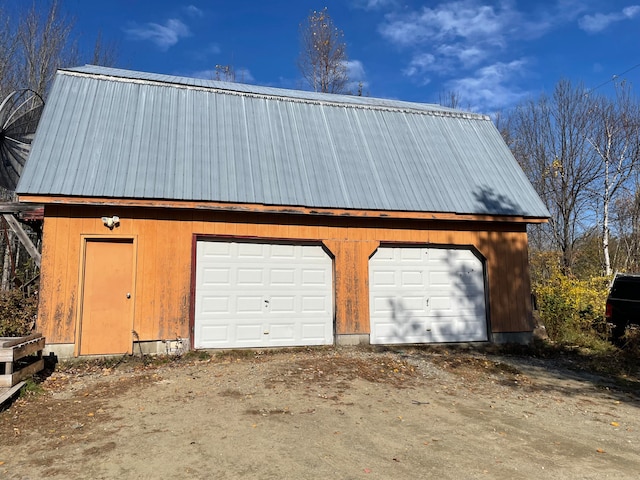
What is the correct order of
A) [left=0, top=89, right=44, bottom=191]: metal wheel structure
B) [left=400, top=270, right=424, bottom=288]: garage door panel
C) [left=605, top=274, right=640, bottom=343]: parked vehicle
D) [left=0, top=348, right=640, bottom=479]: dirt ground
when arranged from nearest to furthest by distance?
[left=0, top=348, right=640, bottom=479]: dirt ground → [left=400, top=270, right=424, bottom=288]: garage door panel → [left=605, top=274, right=640, bottom=343]: parked vehicle → [left=0, top=89, right=44, bottom=191]: metal wheel structure

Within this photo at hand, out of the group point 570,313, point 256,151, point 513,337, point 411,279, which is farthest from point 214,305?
point 570,313

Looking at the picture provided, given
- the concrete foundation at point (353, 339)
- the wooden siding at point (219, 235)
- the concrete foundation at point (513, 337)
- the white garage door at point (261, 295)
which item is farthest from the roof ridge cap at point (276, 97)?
the concrete foundation at point (513, 337)

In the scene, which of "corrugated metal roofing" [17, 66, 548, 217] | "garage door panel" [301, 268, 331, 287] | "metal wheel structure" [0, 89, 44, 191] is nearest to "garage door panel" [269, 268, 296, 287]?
"garage door panel" [301, 268, 331, 287]

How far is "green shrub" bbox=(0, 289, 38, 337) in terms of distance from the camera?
830cm

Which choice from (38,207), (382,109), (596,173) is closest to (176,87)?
(38,207)

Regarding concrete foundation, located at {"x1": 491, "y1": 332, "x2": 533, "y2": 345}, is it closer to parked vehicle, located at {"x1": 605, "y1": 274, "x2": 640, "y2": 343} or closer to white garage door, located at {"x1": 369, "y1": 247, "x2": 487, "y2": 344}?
white garage door, located at {"x1": 369, "y1": 247, "x2": 487, "y2": 344}

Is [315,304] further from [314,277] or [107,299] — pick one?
[107,299]

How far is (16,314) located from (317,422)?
7070mm

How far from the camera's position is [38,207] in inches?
337

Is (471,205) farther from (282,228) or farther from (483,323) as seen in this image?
(282,228)

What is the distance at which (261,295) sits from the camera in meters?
9.00

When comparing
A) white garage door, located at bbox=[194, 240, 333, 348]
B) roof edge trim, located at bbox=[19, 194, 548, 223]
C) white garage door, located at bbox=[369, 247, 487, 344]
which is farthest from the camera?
white garage door, located at bbox=[369, 247, 487, 344]

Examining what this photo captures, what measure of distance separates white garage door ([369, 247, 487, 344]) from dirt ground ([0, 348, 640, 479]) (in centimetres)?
155

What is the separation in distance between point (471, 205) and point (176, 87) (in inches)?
303
